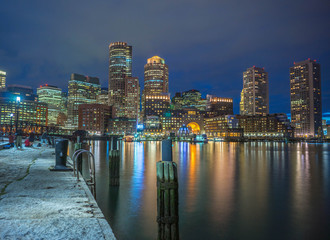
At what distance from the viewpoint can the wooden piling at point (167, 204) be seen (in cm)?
956

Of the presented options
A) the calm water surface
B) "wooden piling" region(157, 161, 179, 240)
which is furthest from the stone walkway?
the calm water surface

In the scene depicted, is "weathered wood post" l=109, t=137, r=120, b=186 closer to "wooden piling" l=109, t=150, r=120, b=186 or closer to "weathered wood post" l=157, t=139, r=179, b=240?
"wooden piling" l=109, t=150, r=120, b=186

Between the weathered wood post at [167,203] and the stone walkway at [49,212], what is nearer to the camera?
the stone walkway at [49,212]

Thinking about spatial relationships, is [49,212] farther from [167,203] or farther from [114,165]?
[114,165]

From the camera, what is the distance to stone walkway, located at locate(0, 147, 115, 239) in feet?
21.7

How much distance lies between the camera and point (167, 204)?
9617 mm

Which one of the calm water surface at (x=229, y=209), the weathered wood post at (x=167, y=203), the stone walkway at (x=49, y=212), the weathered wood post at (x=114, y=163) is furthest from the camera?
the weathered wood post at (x=114, y=163)

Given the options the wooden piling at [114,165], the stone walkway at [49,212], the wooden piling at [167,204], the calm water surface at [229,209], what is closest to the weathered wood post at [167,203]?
the wooden piling at [167,204]

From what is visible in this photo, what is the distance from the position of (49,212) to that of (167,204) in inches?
153

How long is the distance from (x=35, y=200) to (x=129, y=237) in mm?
4601

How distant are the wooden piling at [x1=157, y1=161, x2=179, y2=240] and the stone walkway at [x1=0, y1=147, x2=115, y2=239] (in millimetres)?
2251

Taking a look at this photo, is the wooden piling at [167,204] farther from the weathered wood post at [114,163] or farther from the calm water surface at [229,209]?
the weathered wood post at [114,163]

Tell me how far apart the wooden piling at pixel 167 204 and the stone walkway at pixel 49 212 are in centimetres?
225

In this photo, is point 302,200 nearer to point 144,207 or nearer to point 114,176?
point 144,207
